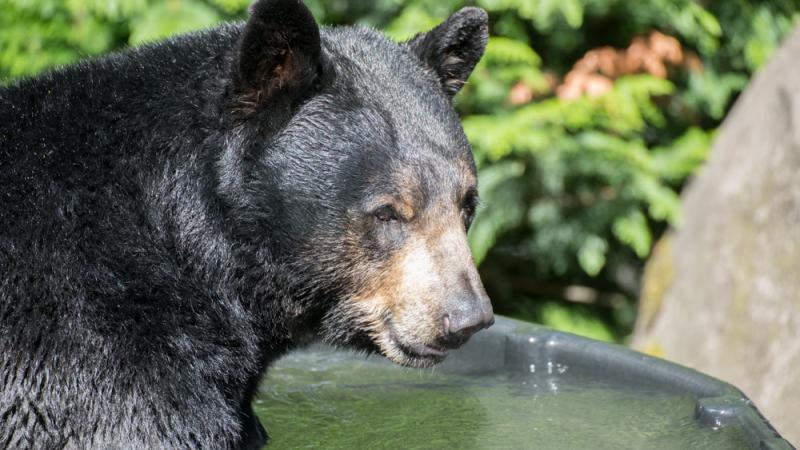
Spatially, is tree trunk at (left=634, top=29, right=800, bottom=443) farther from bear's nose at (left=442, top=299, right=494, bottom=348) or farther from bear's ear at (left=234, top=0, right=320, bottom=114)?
bear's ear at (left=234, top=0, right=320, bottom=114)

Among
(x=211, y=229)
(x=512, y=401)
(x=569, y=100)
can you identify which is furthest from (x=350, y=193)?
(x=569, y=100)

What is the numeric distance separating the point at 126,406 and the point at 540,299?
533cm

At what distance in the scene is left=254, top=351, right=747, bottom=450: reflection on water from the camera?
399 cm

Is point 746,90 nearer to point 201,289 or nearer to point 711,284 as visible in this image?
point 711,284

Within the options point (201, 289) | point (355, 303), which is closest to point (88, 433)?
point (201, 289)

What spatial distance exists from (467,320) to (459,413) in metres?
0.94

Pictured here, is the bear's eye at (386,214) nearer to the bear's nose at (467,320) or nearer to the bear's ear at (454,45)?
the bear's nose at (467,320)

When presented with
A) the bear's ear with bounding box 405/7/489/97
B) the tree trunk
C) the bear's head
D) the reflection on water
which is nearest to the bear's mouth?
the bear's head

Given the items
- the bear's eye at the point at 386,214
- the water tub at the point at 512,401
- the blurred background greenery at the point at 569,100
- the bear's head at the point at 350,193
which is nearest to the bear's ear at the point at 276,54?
the bear's head at the point at 350,193

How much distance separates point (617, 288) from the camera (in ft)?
28.0

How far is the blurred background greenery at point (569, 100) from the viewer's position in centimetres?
713

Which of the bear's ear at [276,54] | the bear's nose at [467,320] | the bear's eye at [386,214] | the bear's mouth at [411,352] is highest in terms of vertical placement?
the bear's ear at [276,54]

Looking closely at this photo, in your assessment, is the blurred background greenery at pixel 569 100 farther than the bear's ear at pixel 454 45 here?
Yes

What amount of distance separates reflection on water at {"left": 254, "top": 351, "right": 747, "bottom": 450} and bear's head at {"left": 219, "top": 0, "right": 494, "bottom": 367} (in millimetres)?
493
